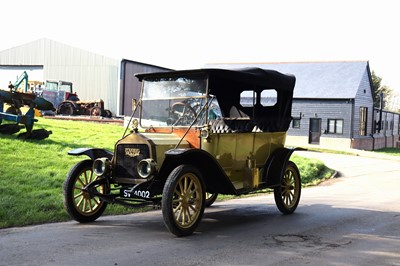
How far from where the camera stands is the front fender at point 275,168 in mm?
8281

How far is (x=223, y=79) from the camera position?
304 inches

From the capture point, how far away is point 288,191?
8812 mm

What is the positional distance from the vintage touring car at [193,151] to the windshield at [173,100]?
2cm

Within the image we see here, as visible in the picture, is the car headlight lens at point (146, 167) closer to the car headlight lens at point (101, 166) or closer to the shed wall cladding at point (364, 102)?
the car headlight lens at point (101, 166)

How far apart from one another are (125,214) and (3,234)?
231 cm

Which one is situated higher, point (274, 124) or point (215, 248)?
point (274, 124)

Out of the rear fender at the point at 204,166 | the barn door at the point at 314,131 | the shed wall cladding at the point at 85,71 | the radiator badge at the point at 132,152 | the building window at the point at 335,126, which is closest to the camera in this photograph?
the rear fender at the point at 204,166

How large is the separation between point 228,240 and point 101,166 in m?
2.15

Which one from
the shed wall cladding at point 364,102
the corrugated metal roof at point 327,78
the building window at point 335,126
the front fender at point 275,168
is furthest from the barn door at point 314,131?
the front fender at point 275,168

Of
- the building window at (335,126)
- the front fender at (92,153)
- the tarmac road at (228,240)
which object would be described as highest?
the building window at (335,126)

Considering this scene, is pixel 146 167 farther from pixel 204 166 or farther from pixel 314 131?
pixel 314 131

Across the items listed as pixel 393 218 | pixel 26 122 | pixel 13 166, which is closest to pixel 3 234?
pixel 13 166

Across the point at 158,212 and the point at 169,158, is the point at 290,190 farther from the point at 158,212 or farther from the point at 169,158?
the point at 169,158

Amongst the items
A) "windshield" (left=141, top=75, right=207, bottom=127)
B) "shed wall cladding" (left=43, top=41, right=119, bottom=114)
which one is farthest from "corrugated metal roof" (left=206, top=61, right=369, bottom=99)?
"windshield" (left=141, top=75, right=207, bottom=127)
